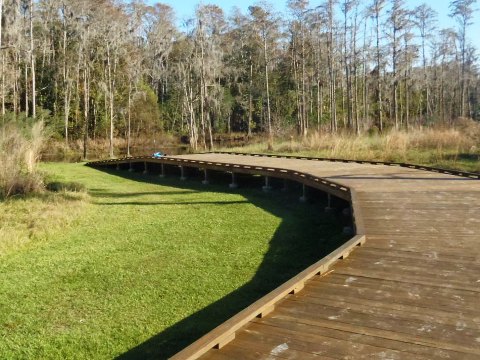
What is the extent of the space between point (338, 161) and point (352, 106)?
852 inches

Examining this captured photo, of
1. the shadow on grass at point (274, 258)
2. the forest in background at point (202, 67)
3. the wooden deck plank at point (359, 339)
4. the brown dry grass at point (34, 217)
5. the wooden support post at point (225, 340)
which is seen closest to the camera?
the wooden deck plank at point (359, 339)

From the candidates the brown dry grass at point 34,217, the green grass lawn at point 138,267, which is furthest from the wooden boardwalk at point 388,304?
the brown dry grass at point 34,217

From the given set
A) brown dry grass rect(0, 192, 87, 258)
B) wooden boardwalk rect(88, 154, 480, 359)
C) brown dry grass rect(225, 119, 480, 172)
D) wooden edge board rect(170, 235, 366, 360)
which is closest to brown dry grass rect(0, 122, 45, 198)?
brown dry grass rect(0, 192, 87, 258)

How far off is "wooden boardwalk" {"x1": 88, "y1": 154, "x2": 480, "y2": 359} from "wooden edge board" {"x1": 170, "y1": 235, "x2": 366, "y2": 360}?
0.02m

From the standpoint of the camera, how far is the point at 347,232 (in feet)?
22.3

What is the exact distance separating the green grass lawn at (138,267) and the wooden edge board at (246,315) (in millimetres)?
1010

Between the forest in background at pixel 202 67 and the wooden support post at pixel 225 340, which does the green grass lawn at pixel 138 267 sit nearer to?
the wooden support post at pixel 225 340

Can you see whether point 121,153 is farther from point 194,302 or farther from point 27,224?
point 194,302

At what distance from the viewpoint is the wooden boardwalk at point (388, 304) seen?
102 inches

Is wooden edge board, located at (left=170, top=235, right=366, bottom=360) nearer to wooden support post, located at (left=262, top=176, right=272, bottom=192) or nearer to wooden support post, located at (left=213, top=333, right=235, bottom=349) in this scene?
wooden support post, located at (left=213, top=333, right=235, bottom=349)

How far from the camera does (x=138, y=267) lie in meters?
5.61

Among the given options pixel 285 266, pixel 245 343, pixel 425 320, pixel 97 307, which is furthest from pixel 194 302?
pixel 425 320

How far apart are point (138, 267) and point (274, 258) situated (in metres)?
1.80

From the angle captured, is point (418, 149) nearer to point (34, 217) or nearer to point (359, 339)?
point (34, 217)
